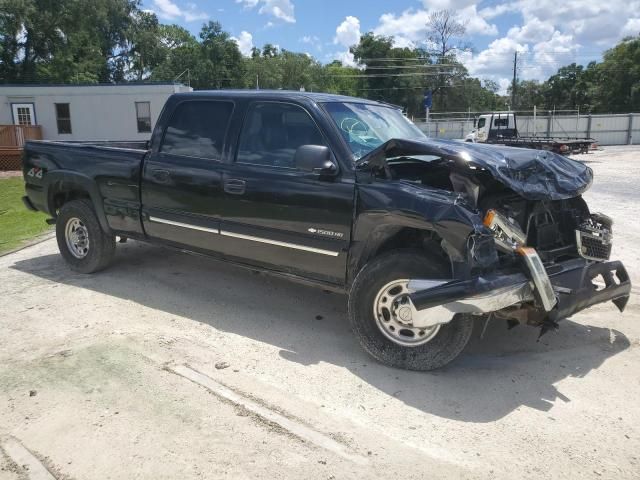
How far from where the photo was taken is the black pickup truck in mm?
3627

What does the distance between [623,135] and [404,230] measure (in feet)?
129

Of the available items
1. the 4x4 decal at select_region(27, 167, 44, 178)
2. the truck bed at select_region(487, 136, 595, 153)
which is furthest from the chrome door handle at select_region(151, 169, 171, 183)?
the truck bed at select_region(487, 136, 595, 153)

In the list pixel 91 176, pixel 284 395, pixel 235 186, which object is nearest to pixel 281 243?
pixel 235 186

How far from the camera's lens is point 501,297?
346 centimetres

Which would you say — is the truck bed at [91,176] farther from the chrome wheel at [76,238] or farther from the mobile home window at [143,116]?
the mobile home window at [143,116]

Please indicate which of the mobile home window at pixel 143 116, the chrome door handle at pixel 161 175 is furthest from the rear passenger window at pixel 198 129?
the mobile home window at pixel 143 116

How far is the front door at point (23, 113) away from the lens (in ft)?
81.3

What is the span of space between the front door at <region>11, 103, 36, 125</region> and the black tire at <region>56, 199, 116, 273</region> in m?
21.8

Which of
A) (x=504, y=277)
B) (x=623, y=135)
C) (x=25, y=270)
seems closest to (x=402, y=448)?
(x=504, y=277)

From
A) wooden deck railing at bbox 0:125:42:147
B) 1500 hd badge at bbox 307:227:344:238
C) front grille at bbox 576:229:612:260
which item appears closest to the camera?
1500 hd badge at bbox 307:227:344:238

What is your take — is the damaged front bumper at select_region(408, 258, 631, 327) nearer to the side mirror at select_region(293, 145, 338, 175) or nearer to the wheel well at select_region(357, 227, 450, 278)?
the wheel well at select_region(357, 227, 450, 278)

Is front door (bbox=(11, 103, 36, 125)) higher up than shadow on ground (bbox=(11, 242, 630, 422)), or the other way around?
front door (bbox=(11, 103, 36, 125))

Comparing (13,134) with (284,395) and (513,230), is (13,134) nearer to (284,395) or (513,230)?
(284,395)

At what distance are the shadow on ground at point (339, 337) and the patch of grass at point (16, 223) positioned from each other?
1.73m
